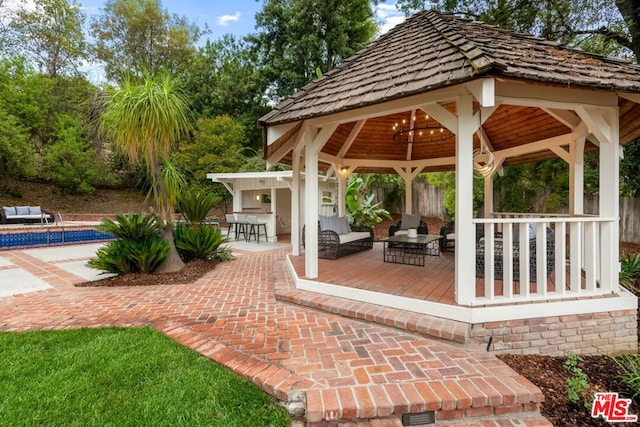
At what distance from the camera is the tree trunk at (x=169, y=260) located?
691 cm

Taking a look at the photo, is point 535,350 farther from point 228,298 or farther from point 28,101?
point 28,101

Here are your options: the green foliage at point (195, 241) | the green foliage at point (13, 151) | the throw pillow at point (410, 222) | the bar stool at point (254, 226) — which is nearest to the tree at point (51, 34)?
the green foliage at point (13, 151)

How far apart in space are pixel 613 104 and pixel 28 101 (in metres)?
28.2

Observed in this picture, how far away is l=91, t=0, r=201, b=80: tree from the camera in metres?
23.5

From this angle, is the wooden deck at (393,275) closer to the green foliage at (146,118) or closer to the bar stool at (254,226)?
the green foliage at (146,118)

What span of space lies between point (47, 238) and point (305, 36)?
16722mm

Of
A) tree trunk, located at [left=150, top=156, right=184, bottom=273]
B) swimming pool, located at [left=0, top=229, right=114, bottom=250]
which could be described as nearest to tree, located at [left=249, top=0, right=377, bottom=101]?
swimming pool, located at [left=0, top=229, right=114, bottom=250]

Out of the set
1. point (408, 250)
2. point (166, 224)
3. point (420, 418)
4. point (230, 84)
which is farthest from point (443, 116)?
point (230, 84)

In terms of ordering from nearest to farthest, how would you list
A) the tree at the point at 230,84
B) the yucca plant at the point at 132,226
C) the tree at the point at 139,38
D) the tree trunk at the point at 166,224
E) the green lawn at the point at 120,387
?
1. the green lawn at the point at 120,387
2. the yucca plant at the point at 132,226
3. the tree trunk at the point at 166,224
4. the tree at the point at 230,84
5. the tree at the point at 139,38

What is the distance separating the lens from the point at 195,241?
8.02 meters

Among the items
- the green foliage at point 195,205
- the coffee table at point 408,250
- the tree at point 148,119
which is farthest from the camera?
the green foliage at point 195,205

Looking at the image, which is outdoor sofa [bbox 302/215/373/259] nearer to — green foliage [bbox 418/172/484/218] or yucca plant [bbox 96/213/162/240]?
yucca plant [bbox 96/213/162/240]

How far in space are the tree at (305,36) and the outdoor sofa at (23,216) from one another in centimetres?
1464

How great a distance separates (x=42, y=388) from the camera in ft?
9.05
